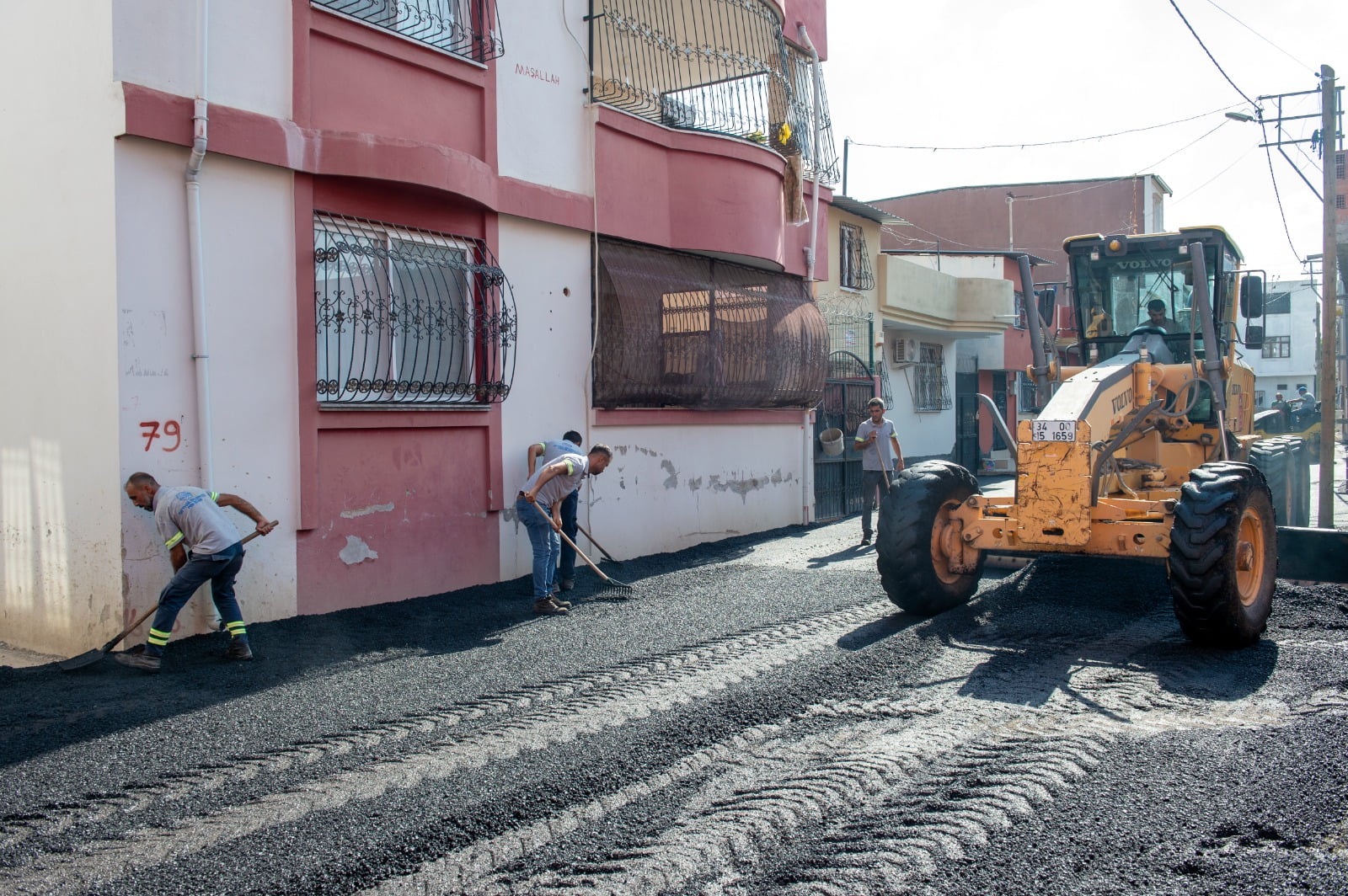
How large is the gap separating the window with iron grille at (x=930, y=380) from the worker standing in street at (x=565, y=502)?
49.9 feet

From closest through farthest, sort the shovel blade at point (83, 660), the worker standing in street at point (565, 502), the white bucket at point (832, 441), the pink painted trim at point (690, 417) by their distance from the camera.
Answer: the shovel blade at point (83, 660) < the worker standing in street at point (565, 502) < the pink painted trim at point (690, 417) < the white bucket at point (832, 441)

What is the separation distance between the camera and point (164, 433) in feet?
23.1

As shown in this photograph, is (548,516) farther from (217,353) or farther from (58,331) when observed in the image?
(58,331)

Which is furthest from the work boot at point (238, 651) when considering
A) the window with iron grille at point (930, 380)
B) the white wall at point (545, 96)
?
the window with iron grille at point (930, 380)

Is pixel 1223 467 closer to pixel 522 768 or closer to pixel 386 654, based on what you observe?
pixel 522 768

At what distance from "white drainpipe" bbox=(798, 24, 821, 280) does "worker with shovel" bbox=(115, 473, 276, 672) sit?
29.2 feet

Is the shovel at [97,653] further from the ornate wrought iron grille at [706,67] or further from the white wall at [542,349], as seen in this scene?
the ornate wrought iron grille at [706,67]

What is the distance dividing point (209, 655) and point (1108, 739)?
5.17 metres

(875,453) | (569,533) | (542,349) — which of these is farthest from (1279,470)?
(542,349)

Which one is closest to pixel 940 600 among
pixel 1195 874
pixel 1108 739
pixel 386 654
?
pixel 1108 739

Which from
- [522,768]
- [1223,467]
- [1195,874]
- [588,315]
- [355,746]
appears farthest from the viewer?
[588,315]

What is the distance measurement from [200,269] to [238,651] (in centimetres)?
247

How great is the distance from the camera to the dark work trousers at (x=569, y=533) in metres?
9.30

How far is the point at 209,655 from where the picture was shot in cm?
683
